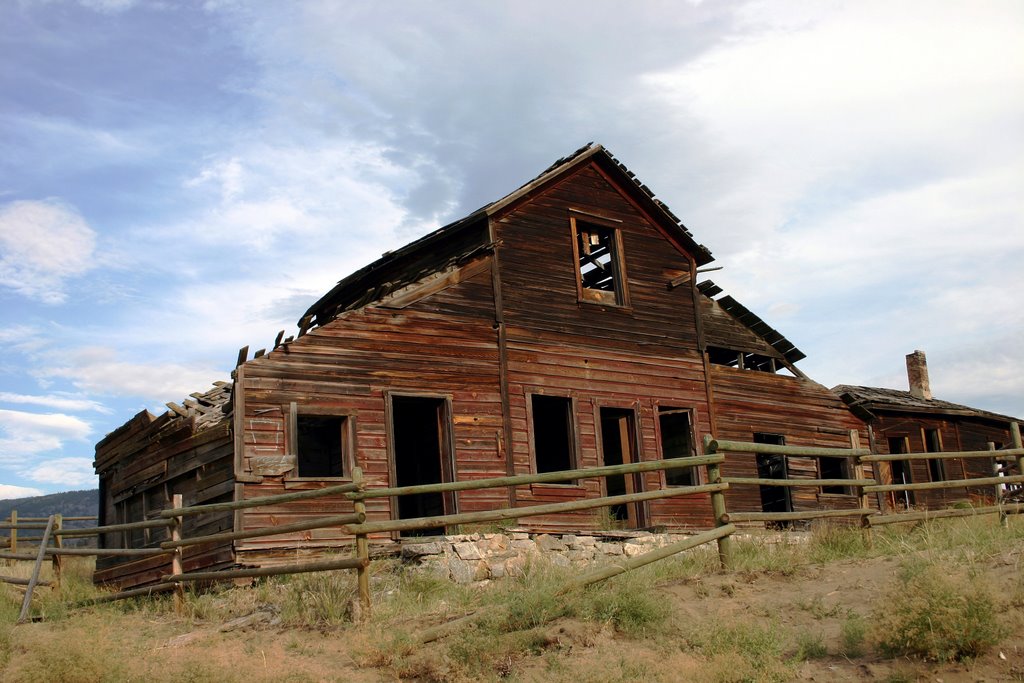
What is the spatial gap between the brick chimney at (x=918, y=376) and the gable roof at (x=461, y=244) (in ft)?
43.7

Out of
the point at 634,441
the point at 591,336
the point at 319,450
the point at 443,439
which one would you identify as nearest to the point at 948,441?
the point at 634,441

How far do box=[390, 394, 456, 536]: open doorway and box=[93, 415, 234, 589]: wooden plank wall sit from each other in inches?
122

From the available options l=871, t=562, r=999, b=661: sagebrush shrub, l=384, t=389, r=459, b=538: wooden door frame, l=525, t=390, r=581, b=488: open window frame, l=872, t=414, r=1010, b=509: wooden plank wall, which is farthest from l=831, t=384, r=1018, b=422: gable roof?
l=871, t=562, r=999, b=661: sagebrush shrub

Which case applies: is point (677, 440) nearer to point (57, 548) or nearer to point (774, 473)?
point (774, 473)

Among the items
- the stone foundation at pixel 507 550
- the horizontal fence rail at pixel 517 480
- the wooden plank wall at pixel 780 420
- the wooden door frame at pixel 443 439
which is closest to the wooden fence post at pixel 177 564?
the stone foundation at pixel 507 550

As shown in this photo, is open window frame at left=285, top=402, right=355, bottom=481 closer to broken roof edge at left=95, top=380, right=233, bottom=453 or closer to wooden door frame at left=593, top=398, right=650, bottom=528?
broken roof edge at left=95, top=380, right=233, bottom=453

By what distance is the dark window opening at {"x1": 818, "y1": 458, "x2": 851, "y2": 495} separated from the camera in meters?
22.7

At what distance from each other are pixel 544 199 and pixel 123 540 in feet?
32.6

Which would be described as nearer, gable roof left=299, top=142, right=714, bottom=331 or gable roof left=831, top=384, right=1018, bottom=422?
gable roof left=299, top=142, right=714, bottom=331

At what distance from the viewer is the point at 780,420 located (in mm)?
21375

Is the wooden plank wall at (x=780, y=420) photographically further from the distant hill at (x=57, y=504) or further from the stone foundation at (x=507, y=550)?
the distant hill at (x=57, y=504)

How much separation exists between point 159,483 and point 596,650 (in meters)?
10.2

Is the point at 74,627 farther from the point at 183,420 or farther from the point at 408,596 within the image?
the point at 183,420

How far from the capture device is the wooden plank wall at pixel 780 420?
2028 cm
